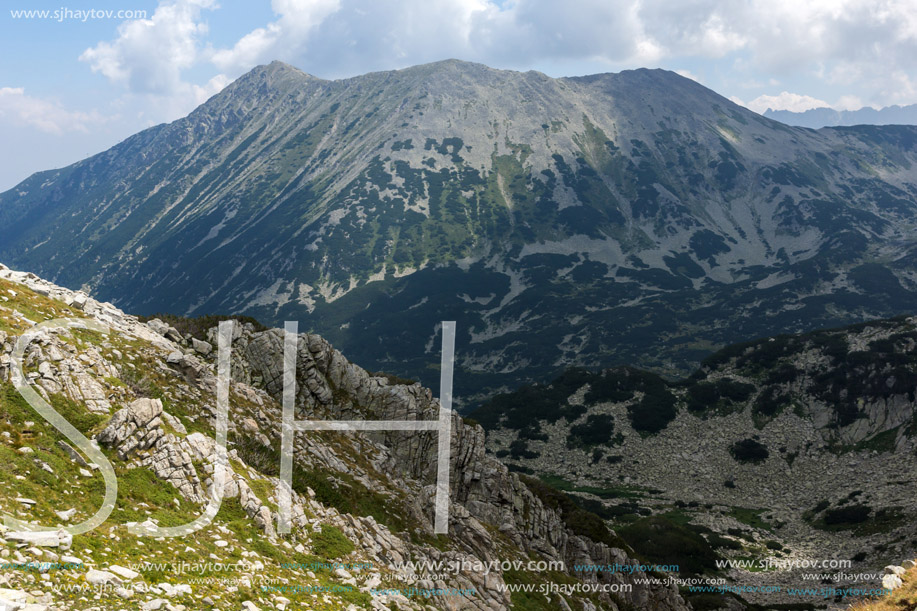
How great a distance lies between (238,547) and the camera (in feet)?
55.0

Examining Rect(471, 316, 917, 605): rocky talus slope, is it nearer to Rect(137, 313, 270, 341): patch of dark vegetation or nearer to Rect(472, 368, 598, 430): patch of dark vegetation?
Rect(472, 368, 598, 430): patch of dark vegetation

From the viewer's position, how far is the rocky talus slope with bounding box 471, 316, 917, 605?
5497 cm

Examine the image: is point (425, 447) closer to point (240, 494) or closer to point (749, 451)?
point (240, 494)

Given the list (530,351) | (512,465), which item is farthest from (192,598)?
(530,351)

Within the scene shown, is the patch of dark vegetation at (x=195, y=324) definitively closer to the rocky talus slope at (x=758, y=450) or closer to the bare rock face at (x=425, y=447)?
the bare rock face at (x=425, y=447)

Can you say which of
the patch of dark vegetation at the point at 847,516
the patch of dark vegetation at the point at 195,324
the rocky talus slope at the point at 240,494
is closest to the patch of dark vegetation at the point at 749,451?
the patch of dark vegetation at the point at 847,516

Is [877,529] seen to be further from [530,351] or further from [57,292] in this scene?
[530,351]

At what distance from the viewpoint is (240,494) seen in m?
19.1

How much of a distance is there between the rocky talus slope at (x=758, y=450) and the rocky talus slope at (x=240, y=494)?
27.5 metres

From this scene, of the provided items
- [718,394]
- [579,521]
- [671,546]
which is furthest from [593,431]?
[579,521]

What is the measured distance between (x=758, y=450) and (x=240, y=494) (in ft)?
258

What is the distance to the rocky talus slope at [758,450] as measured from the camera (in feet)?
180

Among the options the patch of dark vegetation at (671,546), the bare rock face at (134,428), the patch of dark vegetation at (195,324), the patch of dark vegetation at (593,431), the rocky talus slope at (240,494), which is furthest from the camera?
the patch of dark vegetation at (593,431)


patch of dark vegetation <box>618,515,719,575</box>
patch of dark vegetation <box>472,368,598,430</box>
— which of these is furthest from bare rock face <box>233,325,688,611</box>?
patch of dark vegetation <box>472,368,598,430</box>
